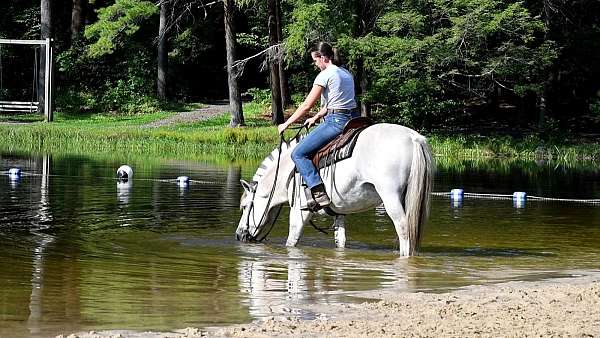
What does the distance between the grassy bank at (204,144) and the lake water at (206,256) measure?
15355 millimetres

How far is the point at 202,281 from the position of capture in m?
10.8

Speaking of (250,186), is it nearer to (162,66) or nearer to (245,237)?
(245,237)

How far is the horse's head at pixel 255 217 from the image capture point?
14.4 meters

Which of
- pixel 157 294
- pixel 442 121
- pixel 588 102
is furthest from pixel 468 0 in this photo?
pixel 157 294

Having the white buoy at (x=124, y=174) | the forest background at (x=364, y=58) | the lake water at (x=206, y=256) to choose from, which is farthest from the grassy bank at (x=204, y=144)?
the lake water at (x=206, y=256)

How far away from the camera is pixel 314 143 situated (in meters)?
13.4

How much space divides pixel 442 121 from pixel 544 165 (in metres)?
10.1

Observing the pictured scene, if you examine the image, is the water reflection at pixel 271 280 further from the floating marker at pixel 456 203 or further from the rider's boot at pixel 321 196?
the floating marker at pixel 456 203

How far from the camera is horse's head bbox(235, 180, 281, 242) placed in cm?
1435

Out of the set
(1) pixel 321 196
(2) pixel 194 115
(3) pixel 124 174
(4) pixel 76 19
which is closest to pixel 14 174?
(3) pixel 124 174

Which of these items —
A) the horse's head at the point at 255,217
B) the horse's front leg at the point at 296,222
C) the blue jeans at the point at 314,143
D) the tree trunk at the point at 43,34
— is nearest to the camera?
the blue jeans at the point at 314,143

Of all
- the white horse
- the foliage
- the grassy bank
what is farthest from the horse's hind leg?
the foliage

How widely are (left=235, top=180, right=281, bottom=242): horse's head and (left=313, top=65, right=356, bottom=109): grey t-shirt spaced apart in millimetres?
1767

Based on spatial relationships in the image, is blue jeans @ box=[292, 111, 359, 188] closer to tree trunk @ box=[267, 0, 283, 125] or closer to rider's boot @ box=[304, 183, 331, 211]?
rider's boot @ box=[304, 183, 331, 211]
